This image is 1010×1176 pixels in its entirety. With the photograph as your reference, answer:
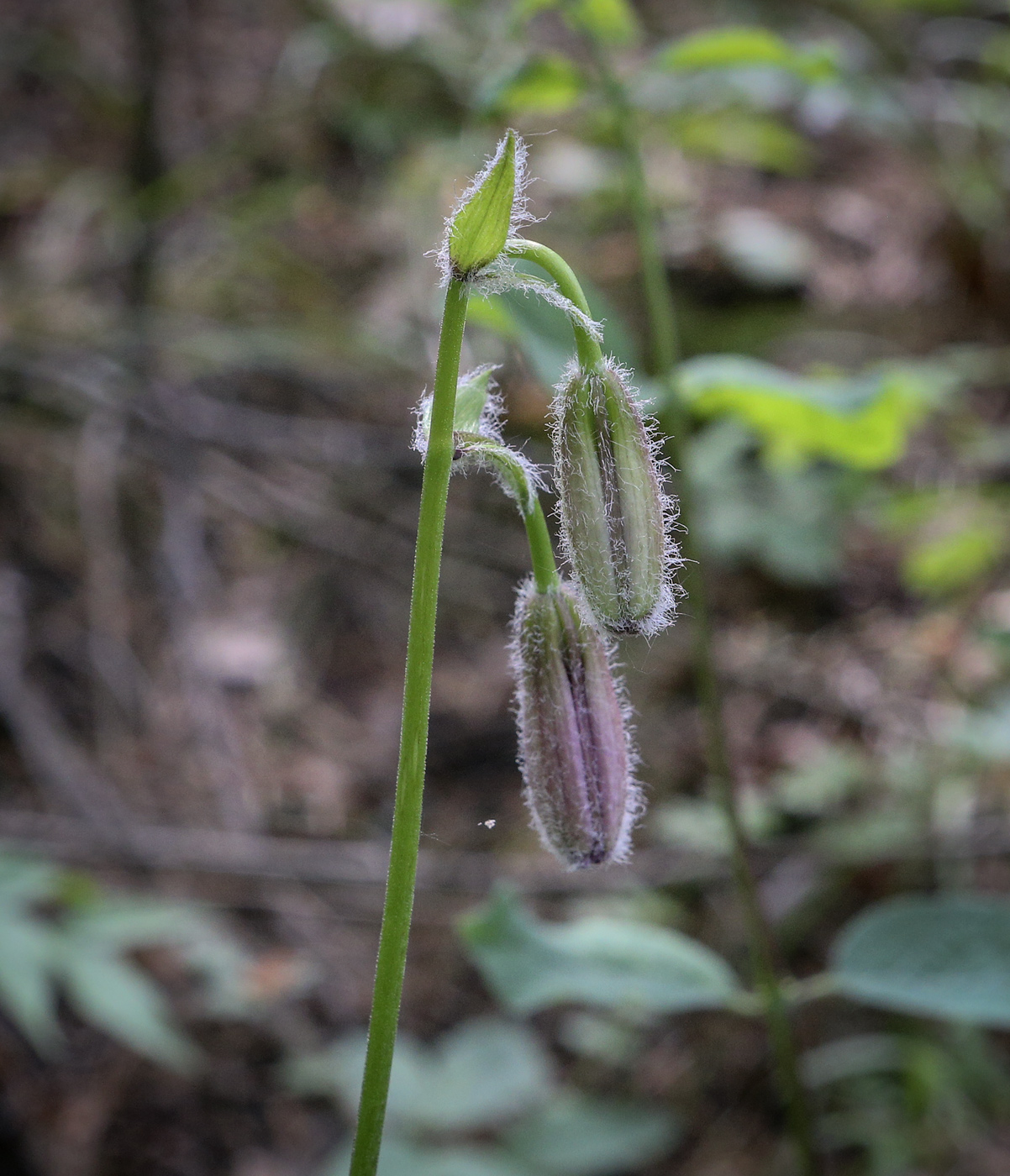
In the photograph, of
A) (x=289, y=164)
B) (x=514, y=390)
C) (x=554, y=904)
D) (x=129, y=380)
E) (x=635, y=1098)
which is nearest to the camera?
(x=635, y=1098)

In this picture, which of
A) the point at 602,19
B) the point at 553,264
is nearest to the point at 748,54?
the point at 602,19

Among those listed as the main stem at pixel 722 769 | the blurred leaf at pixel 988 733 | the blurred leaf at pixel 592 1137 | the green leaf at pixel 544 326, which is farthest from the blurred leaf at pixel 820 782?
the green leaf at pixel 544 326

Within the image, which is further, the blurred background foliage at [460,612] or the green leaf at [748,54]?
the blurred background foliage at [460,612]

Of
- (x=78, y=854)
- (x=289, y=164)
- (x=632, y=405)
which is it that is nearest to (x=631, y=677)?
(x=78, y=854)

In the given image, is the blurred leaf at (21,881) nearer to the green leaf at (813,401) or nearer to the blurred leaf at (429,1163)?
the blurred leaf at (429,1163)

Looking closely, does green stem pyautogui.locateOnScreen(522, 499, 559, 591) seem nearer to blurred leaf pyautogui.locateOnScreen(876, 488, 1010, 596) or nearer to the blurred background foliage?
the blurred background foliage

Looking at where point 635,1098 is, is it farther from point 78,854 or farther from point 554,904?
point 78,854

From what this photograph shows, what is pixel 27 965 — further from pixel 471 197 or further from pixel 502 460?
pixel 471 197
